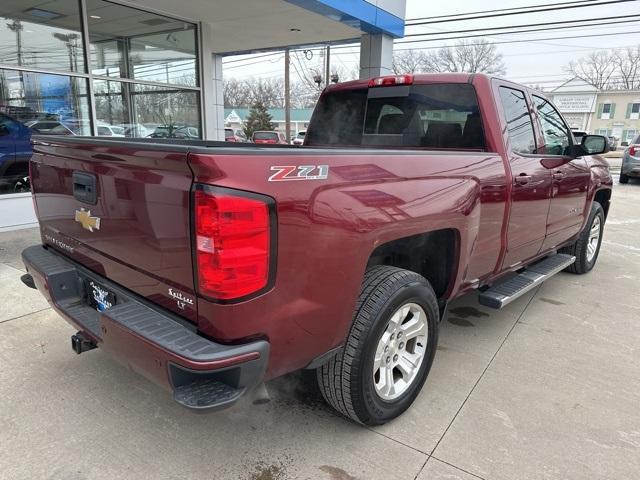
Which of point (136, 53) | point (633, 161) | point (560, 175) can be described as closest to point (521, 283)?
point (560, 175)

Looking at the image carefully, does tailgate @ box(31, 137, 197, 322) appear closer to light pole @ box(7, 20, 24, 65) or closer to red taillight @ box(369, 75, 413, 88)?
red taillight @ box(369, 75, 413, 88)

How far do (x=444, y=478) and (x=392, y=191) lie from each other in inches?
55.9

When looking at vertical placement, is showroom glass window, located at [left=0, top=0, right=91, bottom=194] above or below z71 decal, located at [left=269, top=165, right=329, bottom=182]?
above

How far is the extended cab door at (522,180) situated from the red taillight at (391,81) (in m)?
0.66

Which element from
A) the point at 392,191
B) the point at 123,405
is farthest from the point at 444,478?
the point at 123,405

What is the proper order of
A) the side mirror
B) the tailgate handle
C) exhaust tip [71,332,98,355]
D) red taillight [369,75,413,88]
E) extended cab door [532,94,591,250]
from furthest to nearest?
the side mirror, extended cab door [532,94,591,250], red taillight [369,75,413,88], exhaust tip [71,332,98,355], the tailgate handle

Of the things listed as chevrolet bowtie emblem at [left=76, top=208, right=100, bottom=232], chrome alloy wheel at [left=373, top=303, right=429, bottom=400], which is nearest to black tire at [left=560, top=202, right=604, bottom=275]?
chrome alloy wheel at [left=373, top=303, right=429, bottom=400]

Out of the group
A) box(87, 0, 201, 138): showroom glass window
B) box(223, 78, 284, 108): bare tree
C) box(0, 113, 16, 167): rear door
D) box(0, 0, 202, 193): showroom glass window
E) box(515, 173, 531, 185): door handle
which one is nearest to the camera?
box(515, 173, 531, 185): door handle

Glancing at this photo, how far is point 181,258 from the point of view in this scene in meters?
1.90

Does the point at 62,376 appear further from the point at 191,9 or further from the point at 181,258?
the point at 191,9

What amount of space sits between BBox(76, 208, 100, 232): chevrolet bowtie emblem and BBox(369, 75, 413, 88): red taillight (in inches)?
96.6

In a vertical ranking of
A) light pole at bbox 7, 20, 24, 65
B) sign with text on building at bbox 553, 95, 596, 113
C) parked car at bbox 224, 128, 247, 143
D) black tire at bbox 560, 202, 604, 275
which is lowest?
black tire at bbox 560, 202, 604, 275

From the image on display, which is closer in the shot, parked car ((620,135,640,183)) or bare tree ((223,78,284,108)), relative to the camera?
parked car ((620,135,640,183))

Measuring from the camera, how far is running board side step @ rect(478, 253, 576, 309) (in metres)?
3.45
